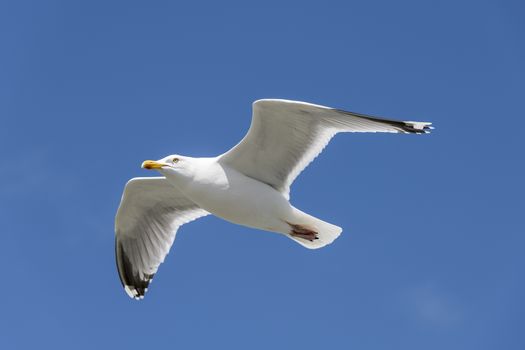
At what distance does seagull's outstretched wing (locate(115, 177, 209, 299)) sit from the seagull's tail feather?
164cm

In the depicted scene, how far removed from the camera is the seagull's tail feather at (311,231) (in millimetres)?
8688

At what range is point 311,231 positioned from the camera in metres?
8.84

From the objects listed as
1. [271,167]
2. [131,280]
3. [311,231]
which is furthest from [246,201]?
[131,280]

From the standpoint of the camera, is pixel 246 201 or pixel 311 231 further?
pixel 311 231

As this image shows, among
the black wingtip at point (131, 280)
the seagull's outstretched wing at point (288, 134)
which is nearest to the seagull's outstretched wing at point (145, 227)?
the black wingtip at point (131, 280)

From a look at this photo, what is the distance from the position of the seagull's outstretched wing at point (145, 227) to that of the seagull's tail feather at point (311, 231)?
5.38ft

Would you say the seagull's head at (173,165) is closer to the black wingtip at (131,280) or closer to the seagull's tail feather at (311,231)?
the seagull's tail feather at (311,231)

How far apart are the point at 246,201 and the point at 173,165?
831 mm

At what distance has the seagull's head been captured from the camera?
871cm

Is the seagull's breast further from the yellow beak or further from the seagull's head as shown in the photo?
the yellow beak

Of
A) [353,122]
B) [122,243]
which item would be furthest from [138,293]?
[353,122]

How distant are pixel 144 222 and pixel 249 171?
193cm

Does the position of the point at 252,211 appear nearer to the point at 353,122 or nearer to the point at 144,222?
the point at 353,122

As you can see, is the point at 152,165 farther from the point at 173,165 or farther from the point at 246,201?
the point at 246,201
